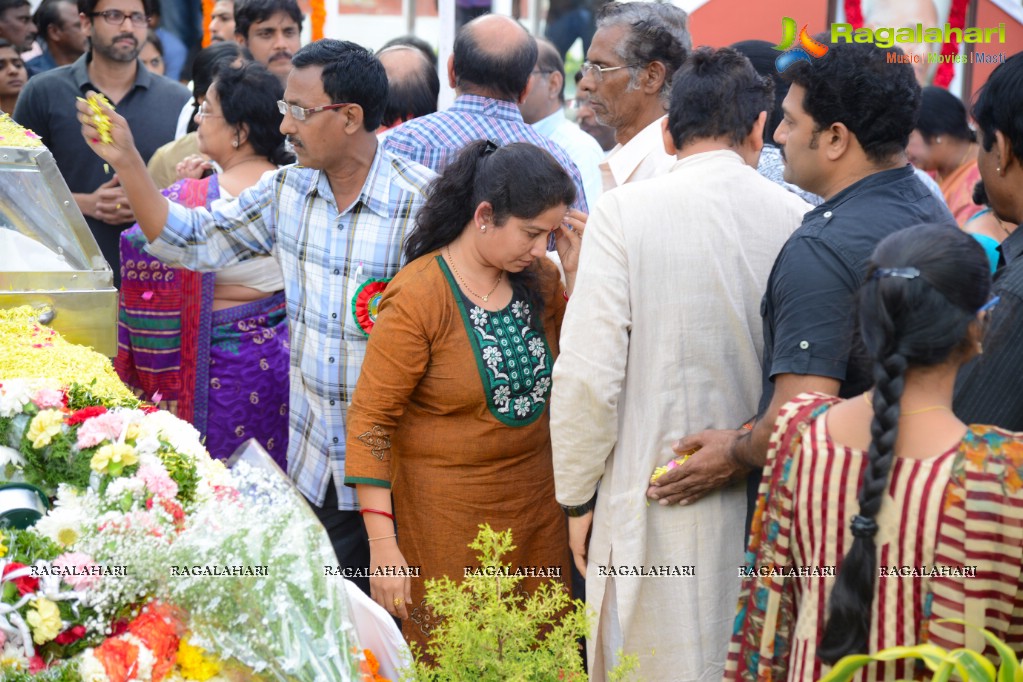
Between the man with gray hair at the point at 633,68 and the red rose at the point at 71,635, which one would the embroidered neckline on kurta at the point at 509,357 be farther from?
the red rose at the point at 71,635

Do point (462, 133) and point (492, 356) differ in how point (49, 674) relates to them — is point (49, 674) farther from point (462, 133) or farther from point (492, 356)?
point (462, 133)

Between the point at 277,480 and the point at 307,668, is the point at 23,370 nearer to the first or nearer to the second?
the point at 277,480

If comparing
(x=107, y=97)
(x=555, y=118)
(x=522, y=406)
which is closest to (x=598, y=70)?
(x=522, y=406)

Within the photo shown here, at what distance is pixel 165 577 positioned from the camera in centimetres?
188

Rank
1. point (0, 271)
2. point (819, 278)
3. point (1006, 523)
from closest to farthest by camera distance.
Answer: point (1006, 523) → point (819, 278) → point (0, 271)

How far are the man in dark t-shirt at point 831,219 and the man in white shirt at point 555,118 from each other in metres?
2.65

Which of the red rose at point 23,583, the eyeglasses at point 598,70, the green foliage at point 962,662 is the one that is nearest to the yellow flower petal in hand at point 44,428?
the red rose at point 23,583

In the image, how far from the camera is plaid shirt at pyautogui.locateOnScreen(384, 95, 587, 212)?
13.9ft

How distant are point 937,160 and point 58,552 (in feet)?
16.6

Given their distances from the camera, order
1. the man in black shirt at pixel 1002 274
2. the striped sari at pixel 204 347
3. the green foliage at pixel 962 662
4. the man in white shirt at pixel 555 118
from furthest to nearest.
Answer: the man in white shirt at pixel 555 118 → the striped sari at pixel 204 347 → the man in black shirt at pixel 1002 274 → the green foliage at pixel 962 662

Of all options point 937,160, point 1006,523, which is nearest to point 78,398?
point 1006,523

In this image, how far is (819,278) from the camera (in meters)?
2.34

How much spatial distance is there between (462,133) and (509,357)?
1654 mm

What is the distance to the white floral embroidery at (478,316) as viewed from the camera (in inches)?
114
